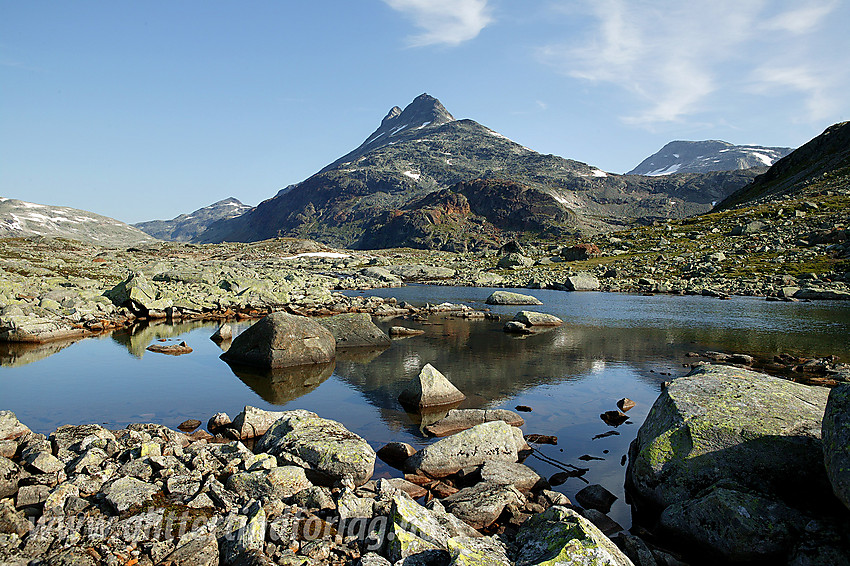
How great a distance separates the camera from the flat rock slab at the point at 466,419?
16.0 m

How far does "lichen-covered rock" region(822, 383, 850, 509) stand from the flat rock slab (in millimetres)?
9497

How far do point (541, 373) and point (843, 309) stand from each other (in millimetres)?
41891

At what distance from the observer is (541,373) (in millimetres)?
24484

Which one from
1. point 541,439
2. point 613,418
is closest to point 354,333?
point 541,439

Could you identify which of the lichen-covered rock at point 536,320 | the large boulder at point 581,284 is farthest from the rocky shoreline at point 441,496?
the large boulder at point 581,284

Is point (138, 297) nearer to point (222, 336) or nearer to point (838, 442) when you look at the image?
point (222, 336)

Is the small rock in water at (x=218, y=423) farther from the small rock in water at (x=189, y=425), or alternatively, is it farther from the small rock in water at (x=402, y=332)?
the small rock in water at (x=402, y=332)

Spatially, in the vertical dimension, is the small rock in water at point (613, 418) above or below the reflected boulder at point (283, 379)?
above

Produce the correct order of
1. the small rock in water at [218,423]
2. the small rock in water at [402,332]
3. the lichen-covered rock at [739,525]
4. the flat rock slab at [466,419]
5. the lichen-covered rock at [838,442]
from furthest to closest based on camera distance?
the small rock in water at [402,332], the flat rock slab at [466,419], the small rock in water at [218,423], the lichen-covered rock at [739,525], the lichen-covered rock at [838,442]

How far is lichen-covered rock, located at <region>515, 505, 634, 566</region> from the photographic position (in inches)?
269

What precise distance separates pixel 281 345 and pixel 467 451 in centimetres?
1428

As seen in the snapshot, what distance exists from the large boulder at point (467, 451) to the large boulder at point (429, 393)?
4.79 metres

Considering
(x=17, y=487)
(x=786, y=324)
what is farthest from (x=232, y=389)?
(x=786, y=324)

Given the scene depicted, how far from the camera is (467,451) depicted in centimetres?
1316
